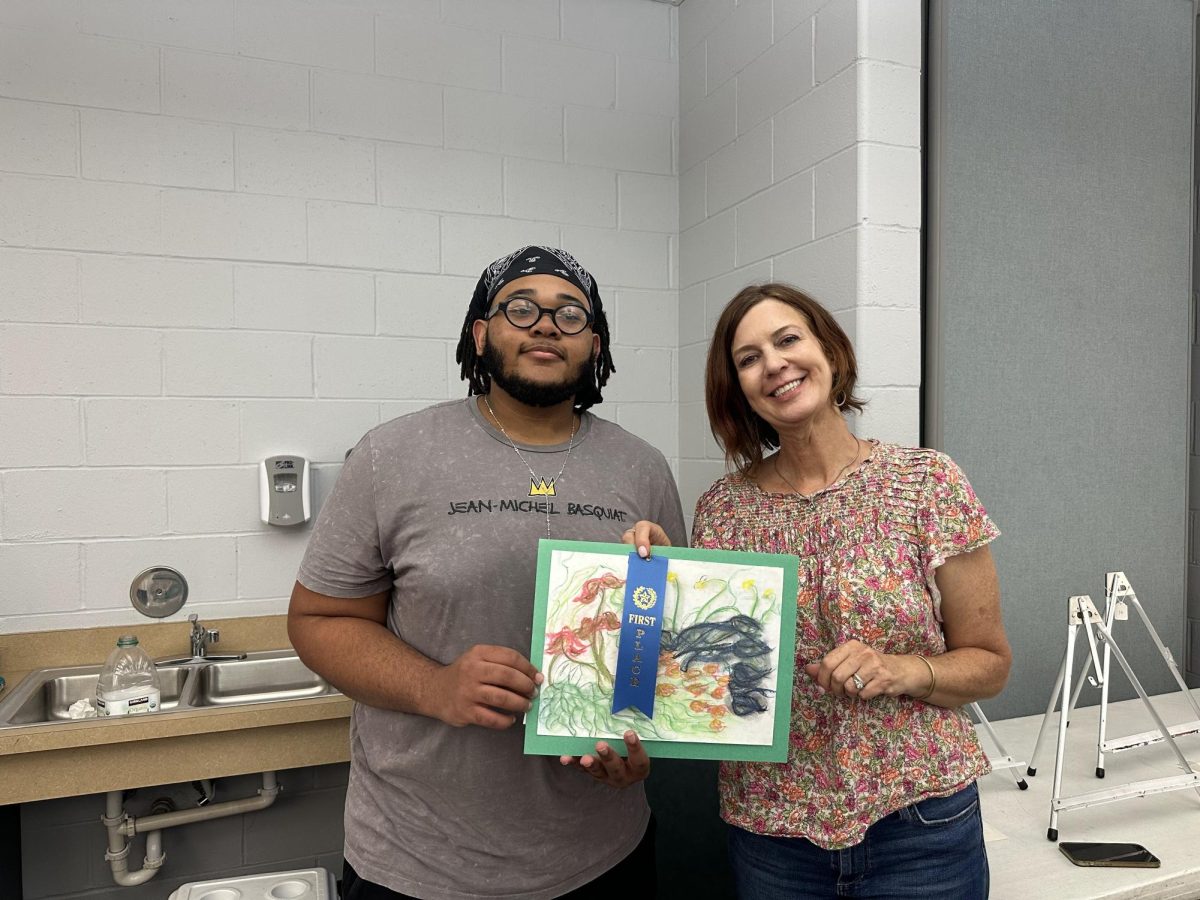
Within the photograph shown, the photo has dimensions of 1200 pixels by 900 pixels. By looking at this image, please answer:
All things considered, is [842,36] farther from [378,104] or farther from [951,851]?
[951,851]

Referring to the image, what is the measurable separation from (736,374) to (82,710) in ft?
6.11

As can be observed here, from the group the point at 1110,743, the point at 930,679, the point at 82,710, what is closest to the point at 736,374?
the point at 930,679

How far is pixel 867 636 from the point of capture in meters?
1.29

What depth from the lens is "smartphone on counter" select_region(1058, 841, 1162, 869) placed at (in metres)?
1.55

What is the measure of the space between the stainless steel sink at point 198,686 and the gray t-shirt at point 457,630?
3.05 feet

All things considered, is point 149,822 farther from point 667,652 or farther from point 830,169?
point 830,169

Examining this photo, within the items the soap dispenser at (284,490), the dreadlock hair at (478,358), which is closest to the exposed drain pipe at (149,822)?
the soap dispenser at (284,490)

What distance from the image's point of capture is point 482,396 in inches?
60.0

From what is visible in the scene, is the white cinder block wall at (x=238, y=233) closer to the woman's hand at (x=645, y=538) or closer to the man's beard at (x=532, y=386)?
the man's beard at (x=532, y=386)

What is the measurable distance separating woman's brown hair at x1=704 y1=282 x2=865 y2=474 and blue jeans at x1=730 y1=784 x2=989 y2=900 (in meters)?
0.61

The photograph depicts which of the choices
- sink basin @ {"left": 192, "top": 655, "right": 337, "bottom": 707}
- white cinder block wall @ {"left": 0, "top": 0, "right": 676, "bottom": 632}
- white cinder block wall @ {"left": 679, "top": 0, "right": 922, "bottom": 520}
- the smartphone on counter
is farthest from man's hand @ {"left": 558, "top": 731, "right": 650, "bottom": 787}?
white cinder block wall @ {"left": 0, "top": 0, "right": 676, "bottom": 632}

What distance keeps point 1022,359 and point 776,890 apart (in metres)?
1.57

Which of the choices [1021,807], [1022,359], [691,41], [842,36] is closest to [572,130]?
[691,41]

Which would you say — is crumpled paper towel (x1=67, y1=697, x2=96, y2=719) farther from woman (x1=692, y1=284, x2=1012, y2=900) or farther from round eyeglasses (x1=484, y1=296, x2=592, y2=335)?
woman (x1=692, y1=284, x2=1012, y2=900)
